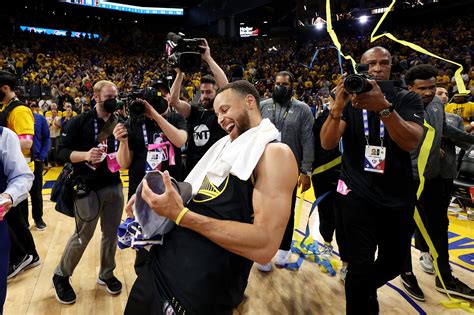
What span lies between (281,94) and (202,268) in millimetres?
2520

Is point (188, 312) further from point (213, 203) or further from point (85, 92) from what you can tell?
point (85, 92)

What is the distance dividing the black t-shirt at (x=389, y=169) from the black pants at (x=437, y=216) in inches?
45.7

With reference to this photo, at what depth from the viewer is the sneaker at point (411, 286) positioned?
291 cm

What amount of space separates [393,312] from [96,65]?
20.4m

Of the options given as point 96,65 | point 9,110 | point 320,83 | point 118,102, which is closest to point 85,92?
point 96,65

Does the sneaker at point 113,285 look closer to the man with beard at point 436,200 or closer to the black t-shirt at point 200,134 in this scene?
the black t-shirt at point 200,134

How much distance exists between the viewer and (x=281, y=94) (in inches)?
137

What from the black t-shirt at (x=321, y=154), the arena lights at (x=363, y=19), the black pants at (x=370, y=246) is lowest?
the black pants at (x=370, y=246)

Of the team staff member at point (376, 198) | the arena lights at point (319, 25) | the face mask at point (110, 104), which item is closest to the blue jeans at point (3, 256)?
the face mask at point (110, 104)

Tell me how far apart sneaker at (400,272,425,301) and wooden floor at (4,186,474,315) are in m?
0.06

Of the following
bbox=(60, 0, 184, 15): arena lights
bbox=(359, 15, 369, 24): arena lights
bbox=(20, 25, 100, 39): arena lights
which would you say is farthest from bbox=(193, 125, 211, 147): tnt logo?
bbox=(60, 0, 184, 15): arena lights

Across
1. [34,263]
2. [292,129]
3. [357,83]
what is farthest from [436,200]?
[34,263]

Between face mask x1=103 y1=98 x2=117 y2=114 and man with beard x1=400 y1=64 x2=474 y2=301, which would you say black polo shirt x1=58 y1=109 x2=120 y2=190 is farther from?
man with beard x1=400 y1=64 x2=474 y2=301

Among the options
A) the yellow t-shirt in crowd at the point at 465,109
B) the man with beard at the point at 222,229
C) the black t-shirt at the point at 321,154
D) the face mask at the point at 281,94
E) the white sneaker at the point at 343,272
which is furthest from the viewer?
the yellow t-shirt in crowd at the point at 465,109
